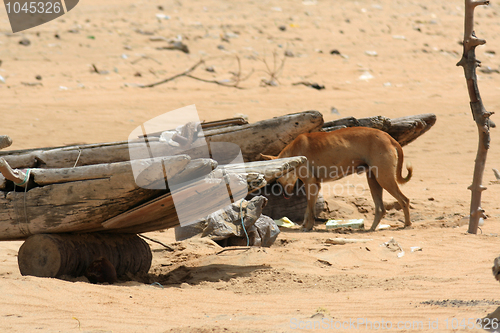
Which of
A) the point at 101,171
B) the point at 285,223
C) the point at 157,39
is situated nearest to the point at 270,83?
the point at 157,39

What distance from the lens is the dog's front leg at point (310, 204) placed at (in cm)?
721

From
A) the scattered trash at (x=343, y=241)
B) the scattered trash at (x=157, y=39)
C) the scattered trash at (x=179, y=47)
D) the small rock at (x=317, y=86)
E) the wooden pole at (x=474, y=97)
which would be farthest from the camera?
the scattered trash at (x=157, y=39)

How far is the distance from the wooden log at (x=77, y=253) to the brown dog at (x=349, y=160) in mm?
2734

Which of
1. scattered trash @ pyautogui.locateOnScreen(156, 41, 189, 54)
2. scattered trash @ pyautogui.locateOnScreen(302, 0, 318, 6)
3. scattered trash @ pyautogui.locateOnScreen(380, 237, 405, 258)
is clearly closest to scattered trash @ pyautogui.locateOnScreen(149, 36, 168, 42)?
scattered trash @ pyautogui.locateOnScreen(156, 41, 189, 54)

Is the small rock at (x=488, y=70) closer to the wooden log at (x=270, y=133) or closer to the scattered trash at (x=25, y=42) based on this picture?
the wooden log at (x=270, y=133)

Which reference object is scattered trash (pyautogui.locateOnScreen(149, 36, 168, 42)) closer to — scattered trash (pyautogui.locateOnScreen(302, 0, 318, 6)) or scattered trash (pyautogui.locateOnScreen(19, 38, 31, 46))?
scattered trash (pyautogui.locateOnScreen(19, 38, 31, 46))

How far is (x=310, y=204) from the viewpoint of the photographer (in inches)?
291

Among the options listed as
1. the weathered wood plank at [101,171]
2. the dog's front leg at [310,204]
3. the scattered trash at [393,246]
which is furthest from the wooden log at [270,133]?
the weathered wood plank at [101,171]

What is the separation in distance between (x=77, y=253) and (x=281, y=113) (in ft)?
31.0

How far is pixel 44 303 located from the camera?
3404 mm

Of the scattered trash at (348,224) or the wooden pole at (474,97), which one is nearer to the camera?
the wooden pole at (474,97)

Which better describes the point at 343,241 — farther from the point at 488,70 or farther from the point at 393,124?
the point at 488,70

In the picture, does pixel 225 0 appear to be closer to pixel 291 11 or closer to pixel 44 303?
pixel 291 11

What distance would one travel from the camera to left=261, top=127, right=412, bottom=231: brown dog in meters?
7.16
